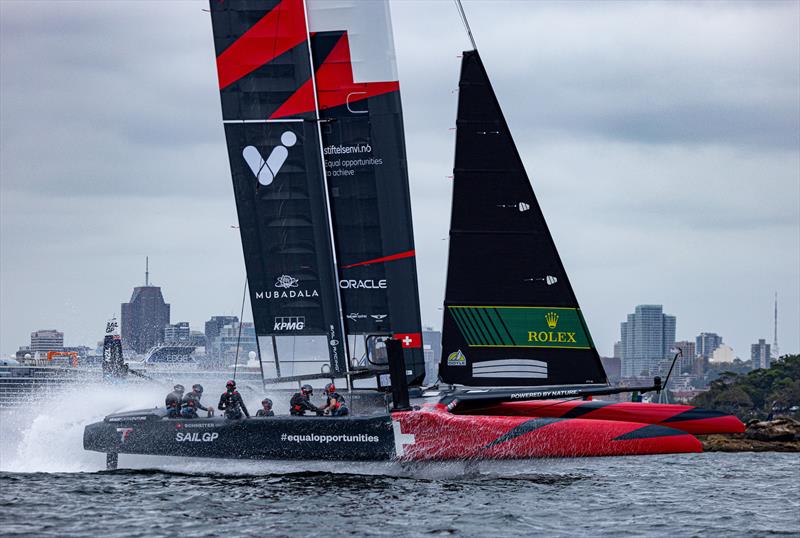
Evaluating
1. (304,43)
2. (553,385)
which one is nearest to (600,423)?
(553,385)

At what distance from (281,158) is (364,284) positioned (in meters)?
2.82

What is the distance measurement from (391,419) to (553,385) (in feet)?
10.7

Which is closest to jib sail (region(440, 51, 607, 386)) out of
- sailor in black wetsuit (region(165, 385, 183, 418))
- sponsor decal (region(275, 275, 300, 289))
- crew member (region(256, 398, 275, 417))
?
sponsor decal (region(275, 275, 300, 289))

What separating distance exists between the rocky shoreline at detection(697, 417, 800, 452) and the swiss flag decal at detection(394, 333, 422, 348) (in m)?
25.4

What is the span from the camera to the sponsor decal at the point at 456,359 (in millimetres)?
21844

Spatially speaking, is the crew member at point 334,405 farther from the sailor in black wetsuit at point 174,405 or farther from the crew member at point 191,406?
the sailor in black wetsuit at point 174,405

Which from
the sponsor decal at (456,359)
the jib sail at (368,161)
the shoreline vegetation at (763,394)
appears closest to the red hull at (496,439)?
the sponsor decal at (456,359)

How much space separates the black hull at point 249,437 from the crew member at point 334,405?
2.10 ft

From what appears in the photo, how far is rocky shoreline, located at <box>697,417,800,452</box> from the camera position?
46.7 metres

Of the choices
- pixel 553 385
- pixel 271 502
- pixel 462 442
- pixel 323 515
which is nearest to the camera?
pixel 323 515

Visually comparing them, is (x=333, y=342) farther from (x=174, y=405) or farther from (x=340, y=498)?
(x=340, y=498)

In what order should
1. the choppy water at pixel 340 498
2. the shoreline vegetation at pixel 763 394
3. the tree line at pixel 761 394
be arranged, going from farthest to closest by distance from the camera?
the tree line at pixel 761 394
the shoreline vegetation at pixel 763 394
the choppy water at pixel 340 498

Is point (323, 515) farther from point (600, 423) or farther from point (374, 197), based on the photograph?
point (374, 197)

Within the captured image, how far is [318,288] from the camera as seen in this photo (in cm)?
2283
